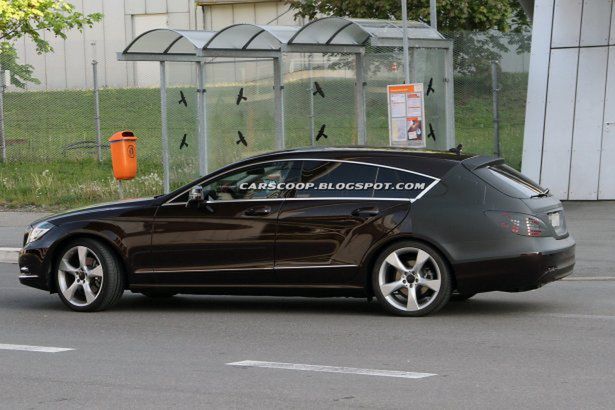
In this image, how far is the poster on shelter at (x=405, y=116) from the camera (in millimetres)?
17312

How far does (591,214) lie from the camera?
18047 mm

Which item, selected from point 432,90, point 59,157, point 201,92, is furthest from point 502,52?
point 59,157

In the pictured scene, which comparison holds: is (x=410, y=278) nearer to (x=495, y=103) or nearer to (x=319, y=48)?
(x=319, y=48)

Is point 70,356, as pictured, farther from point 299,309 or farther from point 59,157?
point 59,157

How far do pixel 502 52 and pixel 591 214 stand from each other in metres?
6.10

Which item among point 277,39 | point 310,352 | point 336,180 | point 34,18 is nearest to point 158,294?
point 336,180

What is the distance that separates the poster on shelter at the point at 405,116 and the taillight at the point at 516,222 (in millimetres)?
7187

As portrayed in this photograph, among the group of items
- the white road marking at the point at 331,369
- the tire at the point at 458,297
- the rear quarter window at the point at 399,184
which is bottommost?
the tire at the point at 458,297

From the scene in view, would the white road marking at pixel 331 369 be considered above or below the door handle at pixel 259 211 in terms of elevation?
below

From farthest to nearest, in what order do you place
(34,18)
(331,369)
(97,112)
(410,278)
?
(97,112), (34,18), (410,278), (331,369)

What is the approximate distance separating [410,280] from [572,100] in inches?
408

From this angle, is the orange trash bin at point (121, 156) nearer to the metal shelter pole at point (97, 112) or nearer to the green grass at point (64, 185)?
the green grass at point (64, 185)

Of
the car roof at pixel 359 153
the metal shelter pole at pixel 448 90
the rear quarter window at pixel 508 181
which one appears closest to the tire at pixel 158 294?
the car roof at pixel 359 153

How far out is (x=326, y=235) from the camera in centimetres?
1055
